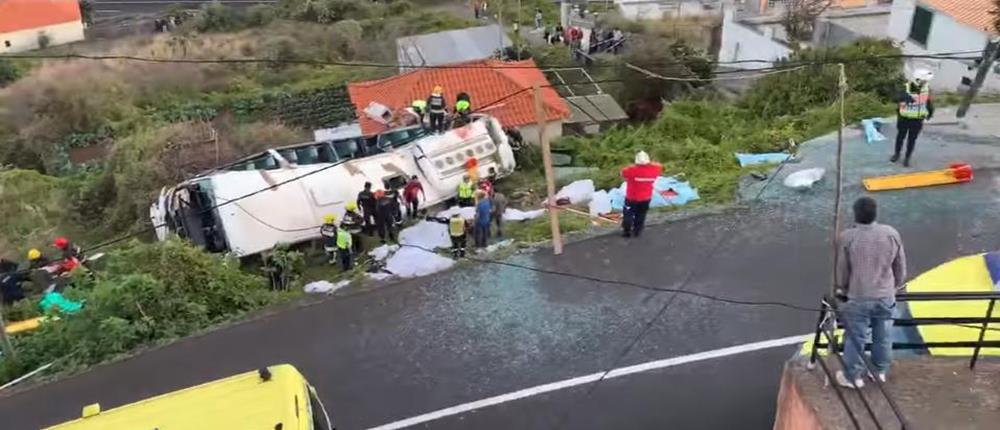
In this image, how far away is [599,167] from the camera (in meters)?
19.8

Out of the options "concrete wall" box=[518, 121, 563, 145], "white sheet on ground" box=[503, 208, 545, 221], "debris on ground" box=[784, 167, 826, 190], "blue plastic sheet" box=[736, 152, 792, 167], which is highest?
"debris on ground" box=[784, 167, 826, 190]

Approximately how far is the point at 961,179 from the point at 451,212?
8.46 metres

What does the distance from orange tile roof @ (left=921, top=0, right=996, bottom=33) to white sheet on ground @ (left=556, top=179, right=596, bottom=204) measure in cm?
1262

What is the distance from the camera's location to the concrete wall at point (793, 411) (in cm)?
640

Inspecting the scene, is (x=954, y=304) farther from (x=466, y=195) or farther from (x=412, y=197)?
(x=412, y=197)

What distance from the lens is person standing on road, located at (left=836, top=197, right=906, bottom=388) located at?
646 centimetres

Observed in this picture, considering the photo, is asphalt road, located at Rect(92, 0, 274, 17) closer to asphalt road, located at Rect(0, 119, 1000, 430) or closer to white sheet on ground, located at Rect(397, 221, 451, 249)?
white sheet on ground, located at Rect(397, 221, 451, 249)

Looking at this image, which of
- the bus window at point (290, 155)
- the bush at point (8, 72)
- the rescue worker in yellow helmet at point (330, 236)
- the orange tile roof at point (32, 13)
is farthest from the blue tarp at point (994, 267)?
the orange tile roof at point (32, 13)

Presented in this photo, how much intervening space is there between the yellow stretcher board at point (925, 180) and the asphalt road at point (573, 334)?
0.25 m

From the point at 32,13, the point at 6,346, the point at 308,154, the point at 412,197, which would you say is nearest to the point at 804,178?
the point at 412,197

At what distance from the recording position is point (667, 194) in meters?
14.8

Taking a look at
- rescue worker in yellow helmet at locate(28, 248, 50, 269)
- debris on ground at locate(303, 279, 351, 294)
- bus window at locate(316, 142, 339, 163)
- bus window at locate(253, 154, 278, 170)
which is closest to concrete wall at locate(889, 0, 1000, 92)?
bus window at locate(316, 142, 339, 163)

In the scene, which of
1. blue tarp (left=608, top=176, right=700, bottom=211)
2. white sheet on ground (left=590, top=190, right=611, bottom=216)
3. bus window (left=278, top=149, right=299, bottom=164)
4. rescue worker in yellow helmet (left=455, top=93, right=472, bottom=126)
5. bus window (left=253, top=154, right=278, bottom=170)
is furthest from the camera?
rescue worker in yellow helmet (left=455, top=93, right=472, bottom=126)

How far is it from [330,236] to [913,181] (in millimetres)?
9591
